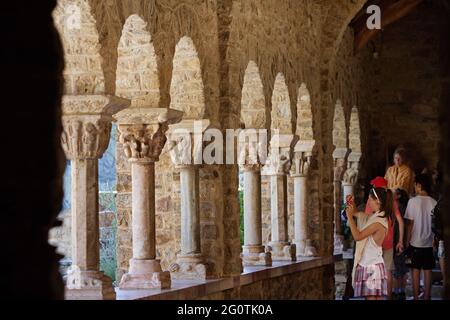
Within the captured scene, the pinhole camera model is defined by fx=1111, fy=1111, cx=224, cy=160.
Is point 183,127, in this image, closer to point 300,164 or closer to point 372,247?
point 372,247

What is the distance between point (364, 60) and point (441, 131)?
14.7 meters

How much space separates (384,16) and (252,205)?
20.0ft

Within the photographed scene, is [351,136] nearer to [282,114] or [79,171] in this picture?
[282,114]

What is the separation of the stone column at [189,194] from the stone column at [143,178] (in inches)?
34.6

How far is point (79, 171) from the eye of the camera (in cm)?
625

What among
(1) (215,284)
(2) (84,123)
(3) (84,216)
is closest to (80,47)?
(2) (84,123)

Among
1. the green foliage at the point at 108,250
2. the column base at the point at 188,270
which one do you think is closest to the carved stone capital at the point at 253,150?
A: the column base at the point at 188,270

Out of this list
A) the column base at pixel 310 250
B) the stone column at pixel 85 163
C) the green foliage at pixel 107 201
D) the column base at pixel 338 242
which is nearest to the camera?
the stone column at pixel 85 163

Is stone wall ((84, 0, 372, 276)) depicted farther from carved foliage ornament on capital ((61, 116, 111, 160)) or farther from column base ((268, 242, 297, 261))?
column base ((268, 242, 297, 261))

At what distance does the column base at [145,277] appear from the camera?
7059 millimetres

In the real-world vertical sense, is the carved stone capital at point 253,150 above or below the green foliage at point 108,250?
above

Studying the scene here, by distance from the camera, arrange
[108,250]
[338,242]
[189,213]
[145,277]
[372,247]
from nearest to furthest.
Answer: [145,277] < [372,247] < [189,213] < [338,242] < [108,250]

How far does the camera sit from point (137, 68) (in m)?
7.12

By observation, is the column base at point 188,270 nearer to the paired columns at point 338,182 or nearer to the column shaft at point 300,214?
the column shaft at point 300,214
